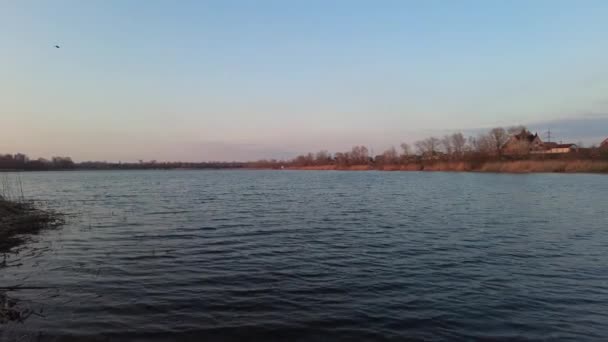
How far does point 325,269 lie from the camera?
39.9 feet

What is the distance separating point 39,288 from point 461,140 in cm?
14528

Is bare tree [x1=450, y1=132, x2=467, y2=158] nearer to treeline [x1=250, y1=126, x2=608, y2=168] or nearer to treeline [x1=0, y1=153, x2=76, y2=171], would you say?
treeline [x1=250, y1=126, x2=608, y2=168]

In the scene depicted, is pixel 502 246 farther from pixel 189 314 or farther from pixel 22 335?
pixel 22 335

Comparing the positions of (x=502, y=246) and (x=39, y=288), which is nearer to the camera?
(x=39, y=288)

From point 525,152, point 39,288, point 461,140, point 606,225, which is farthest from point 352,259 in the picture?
point 461,140

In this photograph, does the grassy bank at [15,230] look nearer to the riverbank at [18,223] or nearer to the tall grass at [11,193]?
the riverbank at [18,223]

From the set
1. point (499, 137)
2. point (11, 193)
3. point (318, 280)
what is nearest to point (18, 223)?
point (318, 280)

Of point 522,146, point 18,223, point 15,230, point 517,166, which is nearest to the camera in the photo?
point 15,230

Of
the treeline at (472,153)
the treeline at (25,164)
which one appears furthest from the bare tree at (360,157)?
the treeline at (25,164)

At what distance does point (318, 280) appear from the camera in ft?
36.2

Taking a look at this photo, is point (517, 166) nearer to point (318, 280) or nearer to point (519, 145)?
point (519, 145)

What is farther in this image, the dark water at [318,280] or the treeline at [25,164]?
the treeline at [25,164]

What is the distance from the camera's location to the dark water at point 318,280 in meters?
7.86

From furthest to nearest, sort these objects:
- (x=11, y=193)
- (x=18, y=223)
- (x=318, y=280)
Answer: (x=11, y=193), (x=18, y=223), (x=318, y=280)
